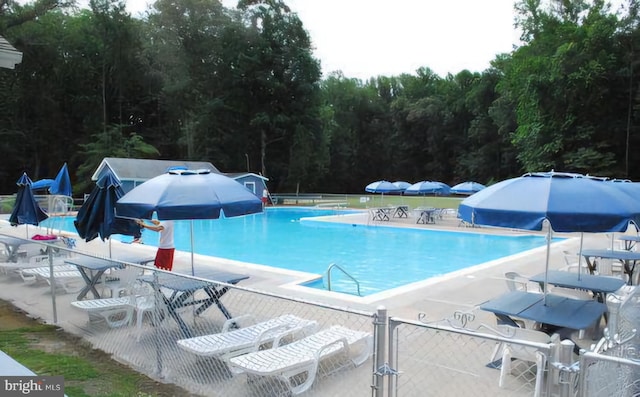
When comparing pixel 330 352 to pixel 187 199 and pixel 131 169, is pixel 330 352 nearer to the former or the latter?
pixel 187 199

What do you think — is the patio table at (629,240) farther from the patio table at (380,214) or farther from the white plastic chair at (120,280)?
the patio table at (380,214)

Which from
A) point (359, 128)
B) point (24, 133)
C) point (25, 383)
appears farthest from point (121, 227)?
point (359, 128)

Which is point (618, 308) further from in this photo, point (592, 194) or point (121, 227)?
point (121, 227)

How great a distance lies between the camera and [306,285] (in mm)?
8844

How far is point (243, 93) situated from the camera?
42844mm

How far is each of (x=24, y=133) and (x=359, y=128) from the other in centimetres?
3552

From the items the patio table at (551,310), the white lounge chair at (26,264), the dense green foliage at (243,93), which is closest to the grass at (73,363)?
the white lounge chair at (26,264)

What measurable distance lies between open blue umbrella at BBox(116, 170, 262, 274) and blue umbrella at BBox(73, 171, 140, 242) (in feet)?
3.27

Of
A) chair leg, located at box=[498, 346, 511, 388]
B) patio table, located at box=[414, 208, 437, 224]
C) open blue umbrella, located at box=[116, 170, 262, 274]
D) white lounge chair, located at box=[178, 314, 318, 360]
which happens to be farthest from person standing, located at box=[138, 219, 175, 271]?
patio table, located at box=[414, 208, 437, 224]

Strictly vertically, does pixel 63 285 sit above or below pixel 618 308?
below

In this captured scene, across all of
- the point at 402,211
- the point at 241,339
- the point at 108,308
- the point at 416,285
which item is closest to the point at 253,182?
the point at 402,211

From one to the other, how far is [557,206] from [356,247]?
460 inches

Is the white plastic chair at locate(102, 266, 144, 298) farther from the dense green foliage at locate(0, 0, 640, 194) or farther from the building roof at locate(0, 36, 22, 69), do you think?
the dense green foliage at locate(0, 0, 640, 194)

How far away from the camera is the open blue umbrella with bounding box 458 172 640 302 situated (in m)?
4.00
